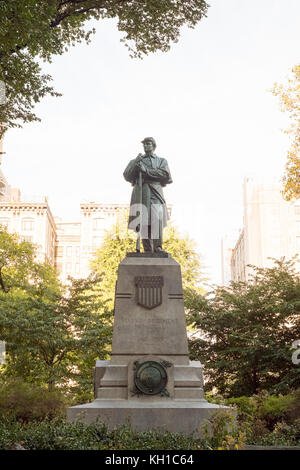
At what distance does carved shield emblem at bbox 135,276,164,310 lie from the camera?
11.2 m

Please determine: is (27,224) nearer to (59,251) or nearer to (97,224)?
(97,224)

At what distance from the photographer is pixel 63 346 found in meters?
19.5

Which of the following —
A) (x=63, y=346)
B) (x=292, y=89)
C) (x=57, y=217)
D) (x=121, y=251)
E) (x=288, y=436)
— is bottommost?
(x=288, y=436)

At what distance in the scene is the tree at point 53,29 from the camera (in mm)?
12008

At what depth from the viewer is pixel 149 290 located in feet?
36.9

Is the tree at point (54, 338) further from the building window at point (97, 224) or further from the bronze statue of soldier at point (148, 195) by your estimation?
the building window at point (97, 224)

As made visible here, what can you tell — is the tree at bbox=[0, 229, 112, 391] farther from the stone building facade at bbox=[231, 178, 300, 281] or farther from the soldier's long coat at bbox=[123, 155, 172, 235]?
the stone building facade at bbox=[231, 178, 300, 281]

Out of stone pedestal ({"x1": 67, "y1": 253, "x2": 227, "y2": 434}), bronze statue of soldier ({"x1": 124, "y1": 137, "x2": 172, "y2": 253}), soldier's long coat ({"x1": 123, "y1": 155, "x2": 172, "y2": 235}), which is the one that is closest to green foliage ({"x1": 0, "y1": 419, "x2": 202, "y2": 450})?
stone pedestal ({"x1": 67, "y1": 253, "x2": 227, "y2": 434})

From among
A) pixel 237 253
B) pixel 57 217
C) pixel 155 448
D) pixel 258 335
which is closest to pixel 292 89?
pixel 258 335

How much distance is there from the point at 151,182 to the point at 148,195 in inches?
14.4

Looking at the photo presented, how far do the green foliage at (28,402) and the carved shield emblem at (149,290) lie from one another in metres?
4.77

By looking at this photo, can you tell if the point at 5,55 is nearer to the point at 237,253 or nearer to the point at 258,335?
the point at 258,335

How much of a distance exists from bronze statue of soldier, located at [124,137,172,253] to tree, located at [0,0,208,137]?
3.95 metres
